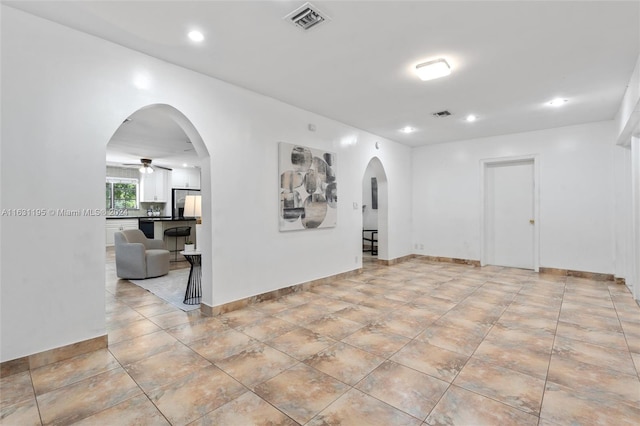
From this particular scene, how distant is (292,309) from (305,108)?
9.50 feet

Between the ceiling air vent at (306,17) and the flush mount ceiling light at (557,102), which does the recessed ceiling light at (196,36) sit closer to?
the ceiling air vent at (306,17)

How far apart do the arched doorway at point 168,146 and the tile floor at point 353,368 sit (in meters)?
0.90

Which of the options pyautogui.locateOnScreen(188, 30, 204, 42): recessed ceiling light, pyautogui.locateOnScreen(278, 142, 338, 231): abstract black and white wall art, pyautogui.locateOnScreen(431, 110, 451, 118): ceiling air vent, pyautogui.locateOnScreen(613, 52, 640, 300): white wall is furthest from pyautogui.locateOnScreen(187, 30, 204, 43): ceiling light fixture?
pyautogui.locateOnScreen(613, 52, 640, 300): white wall

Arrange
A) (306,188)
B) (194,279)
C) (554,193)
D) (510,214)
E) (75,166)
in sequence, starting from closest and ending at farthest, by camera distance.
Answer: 1. (75,166)
2. (194,279)
3. (306,188)
4. (554,193)
5. (510,214)

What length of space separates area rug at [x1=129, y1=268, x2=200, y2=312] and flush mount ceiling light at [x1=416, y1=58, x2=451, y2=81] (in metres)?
3.80

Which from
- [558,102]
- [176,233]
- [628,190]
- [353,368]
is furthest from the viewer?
[176,233]

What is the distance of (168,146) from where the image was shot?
6.81 metres

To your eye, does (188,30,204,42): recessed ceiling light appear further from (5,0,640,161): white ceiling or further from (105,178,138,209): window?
(105,178,138,209): window

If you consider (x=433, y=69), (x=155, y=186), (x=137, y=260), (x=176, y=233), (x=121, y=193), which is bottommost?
(x=137, y=260)

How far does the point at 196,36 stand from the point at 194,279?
3232 mm

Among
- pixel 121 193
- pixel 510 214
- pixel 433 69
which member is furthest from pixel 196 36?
pixel 121 193

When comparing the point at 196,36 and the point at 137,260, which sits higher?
the point at 196,36

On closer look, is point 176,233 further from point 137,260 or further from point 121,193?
point 121,193

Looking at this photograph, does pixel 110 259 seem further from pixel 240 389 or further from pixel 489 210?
pixel 489 210
